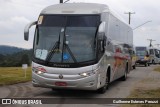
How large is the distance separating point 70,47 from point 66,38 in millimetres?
372

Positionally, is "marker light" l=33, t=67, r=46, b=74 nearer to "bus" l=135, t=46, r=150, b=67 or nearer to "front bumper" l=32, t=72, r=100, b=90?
"front bumper" l=32, t=72, r=100, b=90

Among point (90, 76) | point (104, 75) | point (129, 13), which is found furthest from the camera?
point (129, 13)

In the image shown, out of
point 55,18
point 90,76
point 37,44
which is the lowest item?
point 90,76

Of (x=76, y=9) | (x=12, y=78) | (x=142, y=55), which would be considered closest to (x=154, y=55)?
(x=142, y=55)

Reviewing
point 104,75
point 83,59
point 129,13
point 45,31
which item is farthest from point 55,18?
point 129,13

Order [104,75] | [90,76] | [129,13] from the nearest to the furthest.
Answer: [90,76]
[104,75]
[129,13]

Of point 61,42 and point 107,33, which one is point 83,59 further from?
point 107,33

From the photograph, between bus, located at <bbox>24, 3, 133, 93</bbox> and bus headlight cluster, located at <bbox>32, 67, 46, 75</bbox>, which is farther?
bus headlight cluster, located at <bbox>32, 67, 46, 75</bbox>

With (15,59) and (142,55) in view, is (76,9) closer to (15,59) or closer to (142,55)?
(142,55)

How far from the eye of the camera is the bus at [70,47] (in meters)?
13.4

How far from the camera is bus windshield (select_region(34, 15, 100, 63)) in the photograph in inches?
534

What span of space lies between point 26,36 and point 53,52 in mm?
1133

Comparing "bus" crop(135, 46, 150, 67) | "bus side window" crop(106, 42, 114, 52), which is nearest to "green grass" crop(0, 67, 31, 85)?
"bus side window" crop(106, 42, 114, 52)

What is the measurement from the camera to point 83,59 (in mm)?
13469
